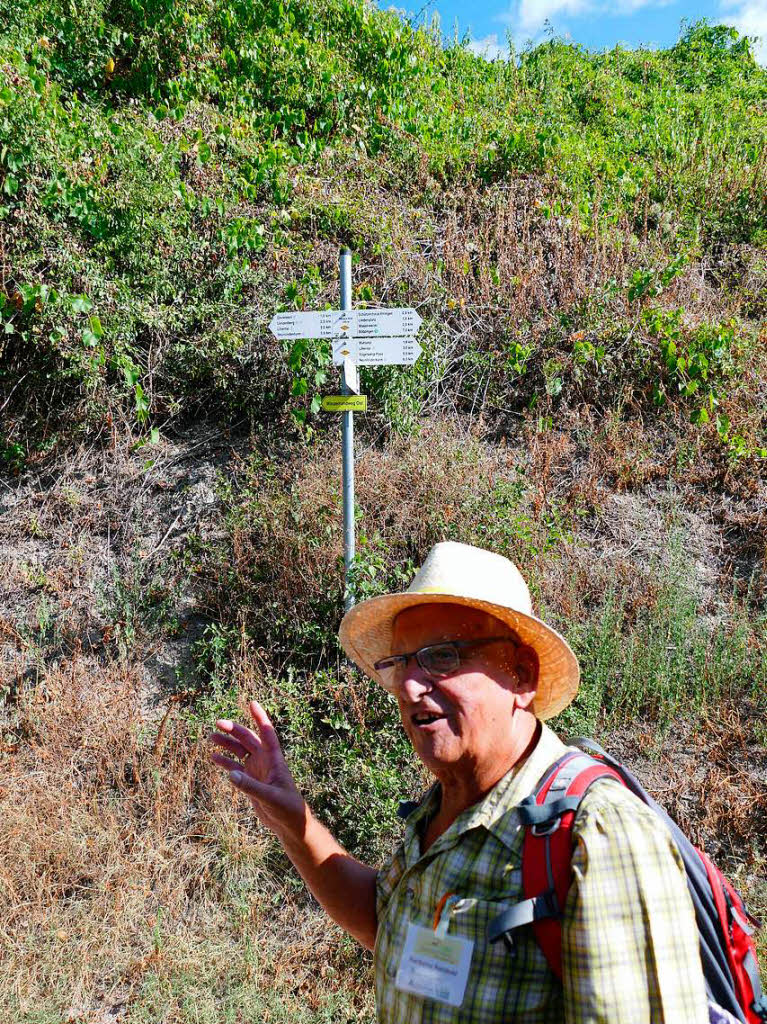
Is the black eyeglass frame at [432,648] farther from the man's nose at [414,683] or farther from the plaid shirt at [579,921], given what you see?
the plaid shirt at [579,921]

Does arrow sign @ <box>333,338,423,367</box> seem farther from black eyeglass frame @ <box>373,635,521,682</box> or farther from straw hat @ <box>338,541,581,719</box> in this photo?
black eyeglass frame @ <box>373,635,521,682</box>

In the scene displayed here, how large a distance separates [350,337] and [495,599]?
114 inches

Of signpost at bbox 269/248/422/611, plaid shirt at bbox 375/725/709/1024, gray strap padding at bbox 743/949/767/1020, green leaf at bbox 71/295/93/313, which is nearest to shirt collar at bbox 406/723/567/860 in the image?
plaid shirt at bbox 375/725/709/1024

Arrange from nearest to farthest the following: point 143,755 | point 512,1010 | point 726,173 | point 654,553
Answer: point 512,1010, point 143,755, point 654,553, point 726,173

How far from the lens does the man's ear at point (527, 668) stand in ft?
6.12

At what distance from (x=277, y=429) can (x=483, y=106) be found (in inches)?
213

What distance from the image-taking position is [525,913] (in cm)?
139

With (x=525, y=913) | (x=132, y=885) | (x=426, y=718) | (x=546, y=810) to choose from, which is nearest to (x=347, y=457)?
(x=132, y=885)

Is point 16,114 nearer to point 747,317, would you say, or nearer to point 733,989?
point 747,317

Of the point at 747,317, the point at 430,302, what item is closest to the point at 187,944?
the point at 430,302

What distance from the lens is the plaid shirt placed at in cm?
128

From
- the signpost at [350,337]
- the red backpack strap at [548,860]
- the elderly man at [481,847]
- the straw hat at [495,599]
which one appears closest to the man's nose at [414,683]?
the elderly man at [481,847]

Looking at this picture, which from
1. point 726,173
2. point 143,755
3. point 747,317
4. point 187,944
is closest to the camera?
point 187,944

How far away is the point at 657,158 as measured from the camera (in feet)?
28.4
